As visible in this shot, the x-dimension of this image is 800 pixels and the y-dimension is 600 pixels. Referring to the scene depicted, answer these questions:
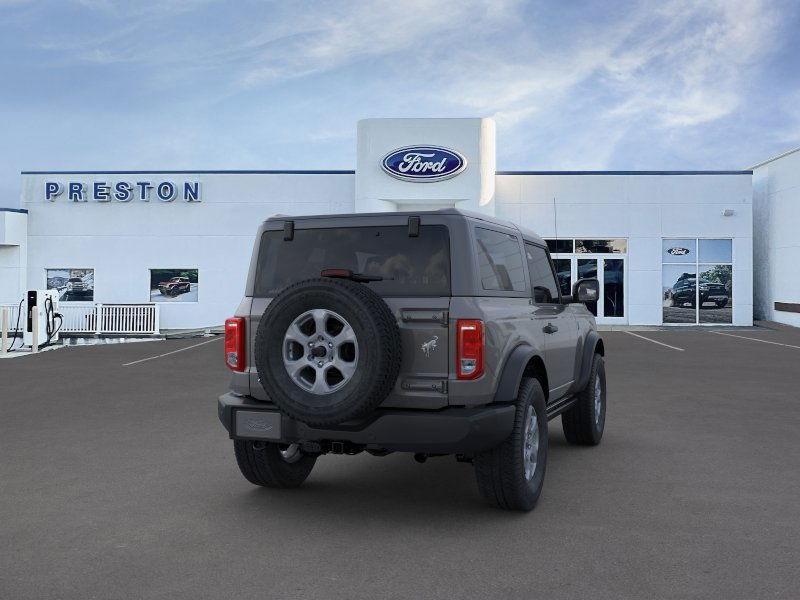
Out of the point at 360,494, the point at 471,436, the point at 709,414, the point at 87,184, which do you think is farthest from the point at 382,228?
the point at 87,184

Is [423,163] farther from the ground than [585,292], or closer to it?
farther from the ground

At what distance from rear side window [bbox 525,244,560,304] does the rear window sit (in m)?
1.35

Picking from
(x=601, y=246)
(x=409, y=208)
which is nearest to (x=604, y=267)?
(x=601, y=246)

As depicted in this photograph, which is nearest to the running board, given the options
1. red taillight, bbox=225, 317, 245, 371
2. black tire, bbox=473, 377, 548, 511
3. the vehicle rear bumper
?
black tire, bbox=473, 377, 548, 511

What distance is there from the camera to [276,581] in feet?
13.6

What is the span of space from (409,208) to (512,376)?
24210 millimetres

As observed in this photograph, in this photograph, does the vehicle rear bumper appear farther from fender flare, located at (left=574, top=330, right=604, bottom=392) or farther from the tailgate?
fender flare, located at (left=574, top=330, right=604, bottom=392)

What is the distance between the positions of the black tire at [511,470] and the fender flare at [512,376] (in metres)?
0.16

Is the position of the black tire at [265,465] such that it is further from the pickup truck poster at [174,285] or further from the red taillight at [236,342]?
the pickup truck poster at [174,285]

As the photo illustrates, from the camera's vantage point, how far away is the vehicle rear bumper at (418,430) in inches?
191

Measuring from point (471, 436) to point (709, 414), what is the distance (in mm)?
5982

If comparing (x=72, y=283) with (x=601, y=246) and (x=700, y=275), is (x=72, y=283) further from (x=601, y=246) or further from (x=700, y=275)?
(x=700, y=275)

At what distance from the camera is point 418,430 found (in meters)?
4.87

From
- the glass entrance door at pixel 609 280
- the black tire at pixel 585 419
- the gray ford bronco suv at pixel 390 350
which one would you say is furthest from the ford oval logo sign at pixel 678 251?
the gray ford bronco suv at pixel 390 350
